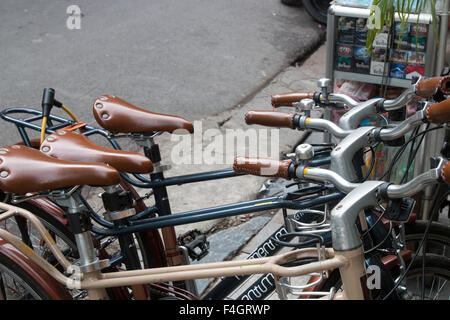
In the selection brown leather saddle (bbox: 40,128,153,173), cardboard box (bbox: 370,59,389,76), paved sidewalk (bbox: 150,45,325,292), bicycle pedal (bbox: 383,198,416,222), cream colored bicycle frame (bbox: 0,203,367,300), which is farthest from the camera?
paved sidewalk (bbox: 150,45,325,292)

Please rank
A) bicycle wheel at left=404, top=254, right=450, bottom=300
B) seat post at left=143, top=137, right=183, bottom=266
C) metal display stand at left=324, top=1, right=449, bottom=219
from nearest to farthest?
bicycle wheel at left=404, top=254, right=450, bottom=300 → seat post at left=143, top=137, right=183, bottom=266 → metal display stand at left=324, top=1, right=449, bottom=219

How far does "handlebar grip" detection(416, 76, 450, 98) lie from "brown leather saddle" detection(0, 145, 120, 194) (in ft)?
3.86

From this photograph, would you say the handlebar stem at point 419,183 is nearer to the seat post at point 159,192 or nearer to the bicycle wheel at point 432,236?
the bicycle wheel at point 432,236

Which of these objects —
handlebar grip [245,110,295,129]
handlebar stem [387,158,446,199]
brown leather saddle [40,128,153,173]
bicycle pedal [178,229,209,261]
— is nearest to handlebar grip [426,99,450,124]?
handlebar stem [387,158,446,199]

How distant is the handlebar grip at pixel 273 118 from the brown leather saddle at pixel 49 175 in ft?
2.24

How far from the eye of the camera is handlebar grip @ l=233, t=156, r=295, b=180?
187 cm

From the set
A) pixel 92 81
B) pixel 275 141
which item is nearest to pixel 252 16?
pixel 92 81

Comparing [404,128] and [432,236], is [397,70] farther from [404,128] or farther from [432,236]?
[404,128]

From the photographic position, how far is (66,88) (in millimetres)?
5559

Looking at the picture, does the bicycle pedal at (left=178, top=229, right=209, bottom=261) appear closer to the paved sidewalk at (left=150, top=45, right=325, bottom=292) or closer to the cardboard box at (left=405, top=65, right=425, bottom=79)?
the paved sidewalk at (left=150, top=45, right=325, bottom=292)

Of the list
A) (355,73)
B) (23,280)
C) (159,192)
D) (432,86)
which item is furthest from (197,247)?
(355,73)

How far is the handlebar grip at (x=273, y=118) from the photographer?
230cm

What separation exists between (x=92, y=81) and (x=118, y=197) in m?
3.76

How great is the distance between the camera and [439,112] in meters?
1.75
